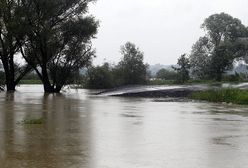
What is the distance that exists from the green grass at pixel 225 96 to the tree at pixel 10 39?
53.7 ft

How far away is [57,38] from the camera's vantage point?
133ft

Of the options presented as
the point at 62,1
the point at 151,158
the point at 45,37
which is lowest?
the point at 151,158

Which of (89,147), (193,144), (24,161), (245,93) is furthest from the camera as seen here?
(245,93)

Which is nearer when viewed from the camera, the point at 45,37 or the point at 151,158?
the point at 151,158

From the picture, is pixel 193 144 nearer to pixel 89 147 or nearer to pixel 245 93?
pixel 89 147

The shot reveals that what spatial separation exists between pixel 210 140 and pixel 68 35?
32.0m

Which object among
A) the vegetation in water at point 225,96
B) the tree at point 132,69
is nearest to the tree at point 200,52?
the tree at point 132,69

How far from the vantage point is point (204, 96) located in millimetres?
28625

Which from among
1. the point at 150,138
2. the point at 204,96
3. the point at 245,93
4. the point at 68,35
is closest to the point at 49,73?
the point at 68,35

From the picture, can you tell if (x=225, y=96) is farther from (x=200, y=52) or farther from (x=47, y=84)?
(x=200, y=52)

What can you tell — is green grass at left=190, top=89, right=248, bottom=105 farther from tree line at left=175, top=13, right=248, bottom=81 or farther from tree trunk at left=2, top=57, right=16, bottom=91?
tree line at left=175, top=13, right=248, bottom=81

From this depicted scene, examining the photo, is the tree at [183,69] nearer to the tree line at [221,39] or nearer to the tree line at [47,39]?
the tree line at [221,39]

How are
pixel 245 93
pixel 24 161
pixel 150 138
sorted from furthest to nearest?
pixel 245 93
pixel 150 138
pixel 24 161

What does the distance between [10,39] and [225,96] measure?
20.6 metres
